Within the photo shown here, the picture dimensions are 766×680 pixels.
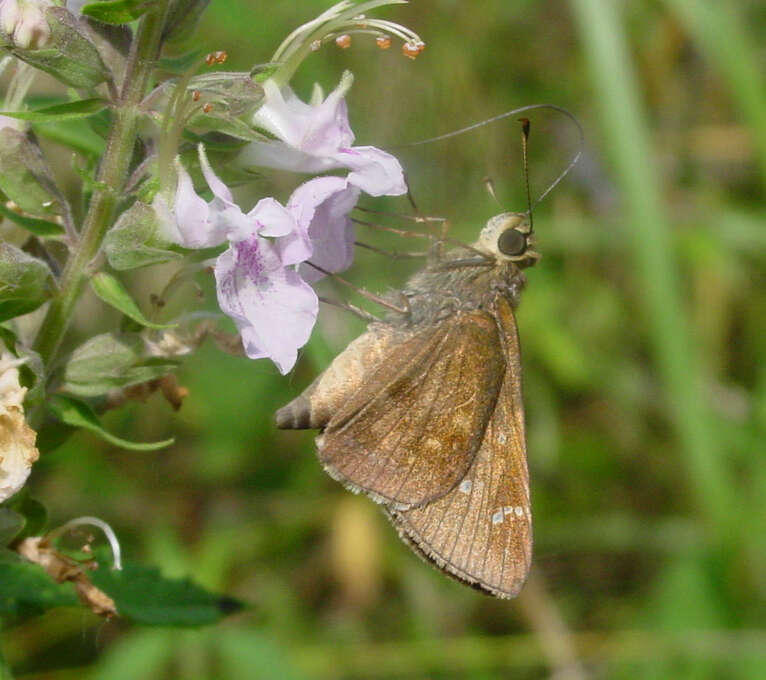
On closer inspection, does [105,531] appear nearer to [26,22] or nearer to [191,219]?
[191,219]

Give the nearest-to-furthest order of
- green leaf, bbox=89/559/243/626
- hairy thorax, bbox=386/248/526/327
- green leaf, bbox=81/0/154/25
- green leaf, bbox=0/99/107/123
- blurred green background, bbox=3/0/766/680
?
green leaf, bbox=81/0/154/25 → green leaf, bbox=0/99/107/123 → green leaf, bbox=89/559/243/626 → hairy thorax, bbox=386/248/526/327 → blurred green background, bbox=3/0/766/680

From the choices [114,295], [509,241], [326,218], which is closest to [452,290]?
[509,241]

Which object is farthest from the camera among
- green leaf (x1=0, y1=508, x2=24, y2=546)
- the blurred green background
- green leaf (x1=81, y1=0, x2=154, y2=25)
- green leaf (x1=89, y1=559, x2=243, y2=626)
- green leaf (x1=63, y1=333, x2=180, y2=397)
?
the blurred green background

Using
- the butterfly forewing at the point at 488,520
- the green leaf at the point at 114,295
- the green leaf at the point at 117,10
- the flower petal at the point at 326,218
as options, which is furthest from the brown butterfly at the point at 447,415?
the green leaf at the point at 117,10

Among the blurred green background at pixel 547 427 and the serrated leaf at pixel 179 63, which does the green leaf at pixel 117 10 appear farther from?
the blurred green background at pixel 547 427

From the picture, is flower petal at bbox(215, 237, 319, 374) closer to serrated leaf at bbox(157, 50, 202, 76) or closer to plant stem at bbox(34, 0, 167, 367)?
plant stem at bbox(34, 0, 167, 367)

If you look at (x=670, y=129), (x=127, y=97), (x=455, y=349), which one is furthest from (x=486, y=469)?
(x=670, y=129)

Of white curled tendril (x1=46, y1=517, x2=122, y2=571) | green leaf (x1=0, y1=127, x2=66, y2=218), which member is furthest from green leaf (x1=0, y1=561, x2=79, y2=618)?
green leaf (x1=0, y1=127, x2=66, y2=218)
